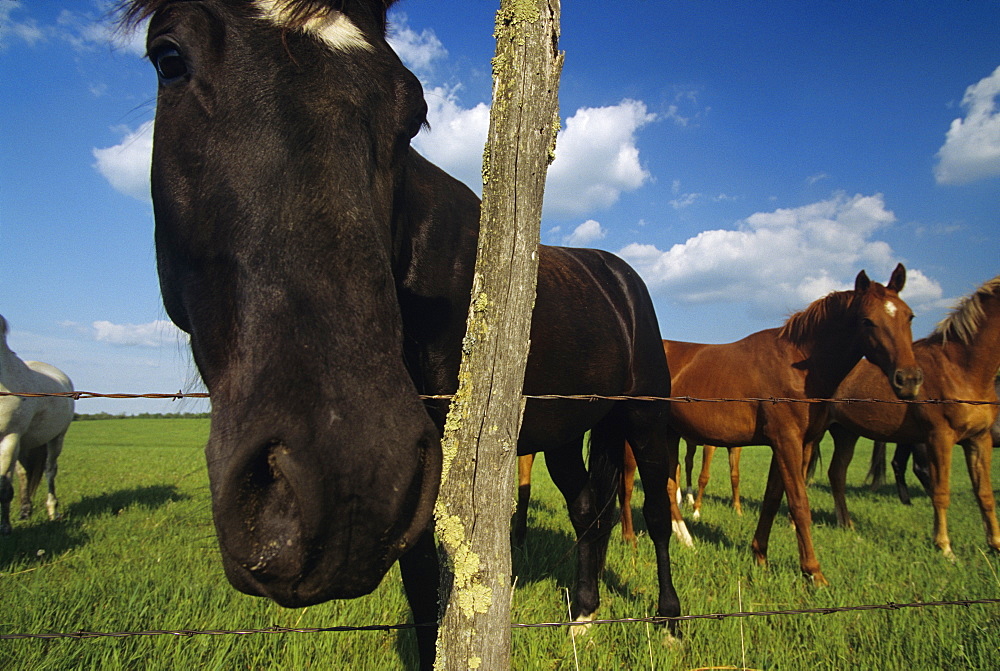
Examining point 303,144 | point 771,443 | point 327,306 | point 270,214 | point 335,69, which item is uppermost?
point 335,69

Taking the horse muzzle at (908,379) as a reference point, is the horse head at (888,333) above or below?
above

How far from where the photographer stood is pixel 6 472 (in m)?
5.84

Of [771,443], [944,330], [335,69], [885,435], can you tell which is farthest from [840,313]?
[335,69]

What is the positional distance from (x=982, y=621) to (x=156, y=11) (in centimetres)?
506

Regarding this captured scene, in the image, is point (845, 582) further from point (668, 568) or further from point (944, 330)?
point (944, 330)

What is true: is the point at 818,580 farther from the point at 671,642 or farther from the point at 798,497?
the point at 671,642

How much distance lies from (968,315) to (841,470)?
9.22 feet

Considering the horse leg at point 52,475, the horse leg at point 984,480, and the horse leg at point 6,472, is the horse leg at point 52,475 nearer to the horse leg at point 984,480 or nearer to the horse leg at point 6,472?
the horse leg at point 6,472

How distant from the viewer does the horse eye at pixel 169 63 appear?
1.54m

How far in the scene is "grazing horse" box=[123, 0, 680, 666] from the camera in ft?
3.26

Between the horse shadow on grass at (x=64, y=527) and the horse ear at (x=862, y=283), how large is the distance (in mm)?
7930

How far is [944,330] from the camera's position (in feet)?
22.3

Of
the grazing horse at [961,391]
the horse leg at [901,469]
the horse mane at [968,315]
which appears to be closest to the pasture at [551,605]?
the grazing horse at [961,391]

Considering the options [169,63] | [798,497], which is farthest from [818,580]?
[169,63]
